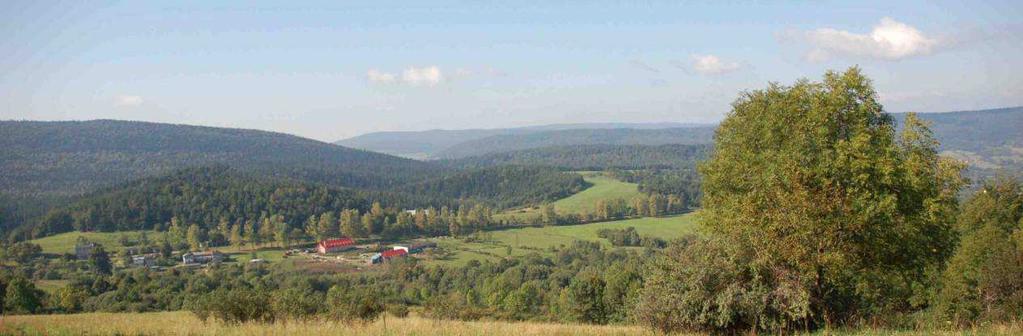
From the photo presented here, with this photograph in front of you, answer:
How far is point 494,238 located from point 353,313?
79.2 meters

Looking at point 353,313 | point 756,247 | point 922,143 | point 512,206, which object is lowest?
point 512,206

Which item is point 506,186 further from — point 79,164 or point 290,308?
point 290,308

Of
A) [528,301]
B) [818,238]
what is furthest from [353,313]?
[528,301]

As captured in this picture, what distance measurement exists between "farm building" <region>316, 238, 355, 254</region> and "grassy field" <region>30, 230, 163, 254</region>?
24.4m

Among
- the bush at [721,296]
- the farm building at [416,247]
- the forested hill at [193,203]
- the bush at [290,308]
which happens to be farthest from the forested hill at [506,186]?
the bush at [721,296]

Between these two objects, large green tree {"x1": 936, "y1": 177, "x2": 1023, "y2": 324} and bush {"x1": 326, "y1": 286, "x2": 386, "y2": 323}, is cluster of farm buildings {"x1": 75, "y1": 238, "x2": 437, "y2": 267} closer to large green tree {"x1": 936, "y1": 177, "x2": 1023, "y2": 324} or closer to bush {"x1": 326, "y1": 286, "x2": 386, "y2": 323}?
bush {"x1": 326, "y1": 286, "x2": 386, "y2": 323}

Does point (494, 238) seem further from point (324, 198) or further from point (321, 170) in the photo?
point (321, 170)

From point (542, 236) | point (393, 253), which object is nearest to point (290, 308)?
point (393, 253)

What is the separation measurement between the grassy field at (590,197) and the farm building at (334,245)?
3487 cm

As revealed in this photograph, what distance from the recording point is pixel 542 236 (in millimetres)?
96125

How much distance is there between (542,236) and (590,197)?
144 ft

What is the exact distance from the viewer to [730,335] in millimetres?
13602

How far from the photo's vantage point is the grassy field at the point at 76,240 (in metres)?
81.7

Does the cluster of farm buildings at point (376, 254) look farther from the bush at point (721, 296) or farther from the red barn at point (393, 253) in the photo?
the bush at point (721, 296)
